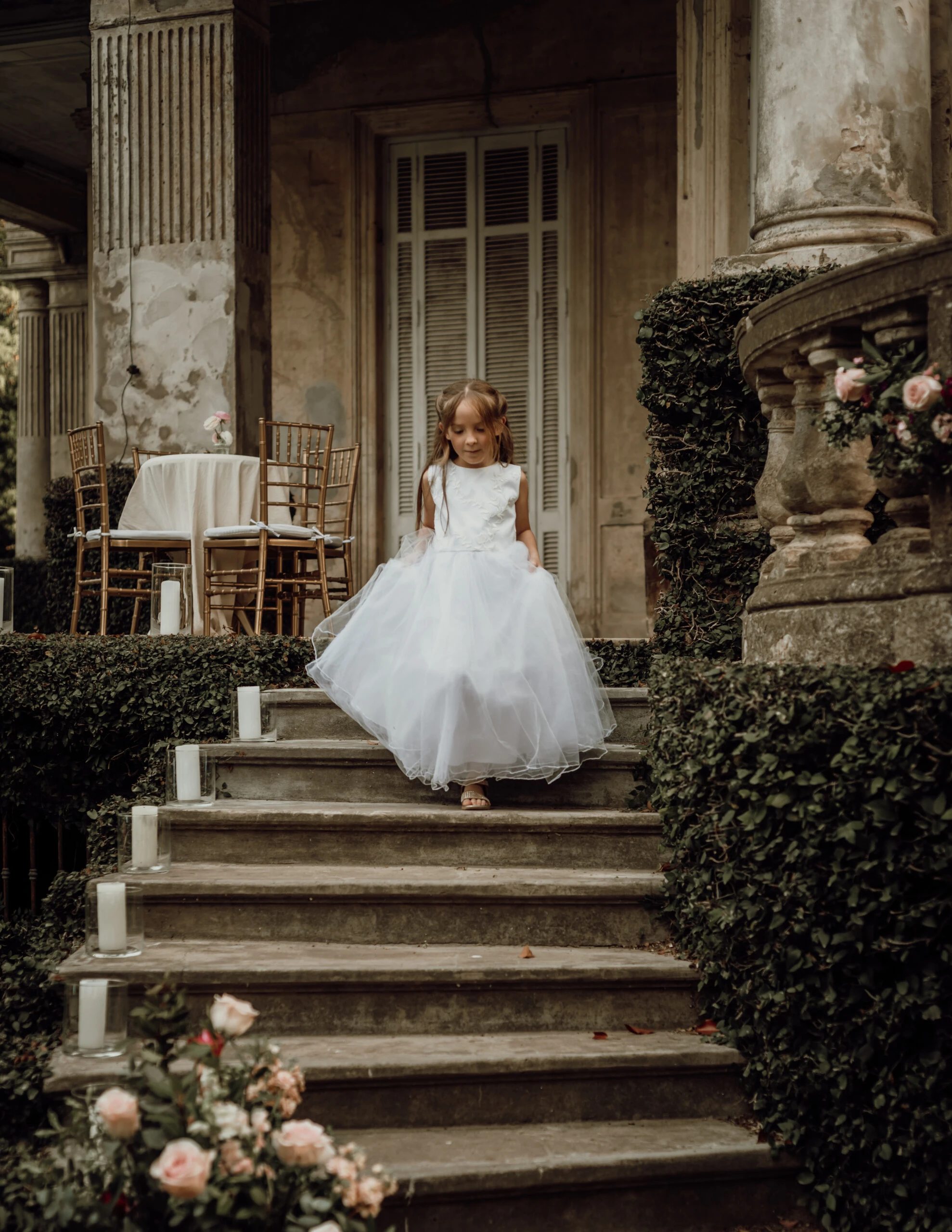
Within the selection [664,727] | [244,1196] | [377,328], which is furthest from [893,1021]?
[377,328]

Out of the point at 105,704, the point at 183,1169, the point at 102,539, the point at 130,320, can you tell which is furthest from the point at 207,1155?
the point at 130,320

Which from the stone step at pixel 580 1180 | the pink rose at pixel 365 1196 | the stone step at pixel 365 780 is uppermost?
the stone step at pixel 365 780

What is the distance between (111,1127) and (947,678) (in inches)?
75.8

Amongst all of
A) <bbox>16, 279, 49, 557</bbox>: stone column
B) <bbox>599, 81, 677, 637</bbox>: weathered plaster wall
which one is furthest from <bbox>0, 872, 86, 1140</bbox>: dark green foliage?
<bbox>16, 279, 49, 557</bbox>: stone column

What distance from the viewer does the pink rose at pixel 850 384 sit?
11.3ft

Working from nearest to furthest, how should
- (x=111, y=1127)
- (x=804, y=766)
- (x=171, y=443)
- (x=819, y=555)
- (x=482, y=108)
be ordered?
1. (x=111, y=1127)
2. (x=804, y=766)
3. (x=819, y=555)
4. (x=171, y=443)
5. (x=482, y=108)

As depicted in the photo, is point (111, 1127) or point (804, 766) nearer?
point (111, 1127)

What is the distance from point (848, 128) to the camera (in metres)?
5.50

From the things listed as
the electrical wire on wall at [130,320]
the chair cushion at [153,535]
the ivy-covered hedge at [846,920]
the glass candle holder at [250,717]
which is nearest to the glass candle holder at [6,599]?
the chair cushion at [153,535]

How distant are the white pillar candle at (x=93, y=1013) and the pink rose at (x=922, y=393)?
240 cm

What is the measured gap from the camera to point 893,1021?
2.94m

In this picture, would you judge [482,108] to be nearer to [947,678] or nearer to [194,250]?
[194,250]

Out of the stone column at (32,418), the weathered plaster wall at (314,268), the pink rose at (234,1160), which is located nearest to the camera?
the pink rose at (234,1160)

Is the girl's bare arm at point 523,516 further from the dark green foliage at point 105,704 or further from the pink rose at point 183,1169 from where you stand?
the pink rose at point 183,1169
